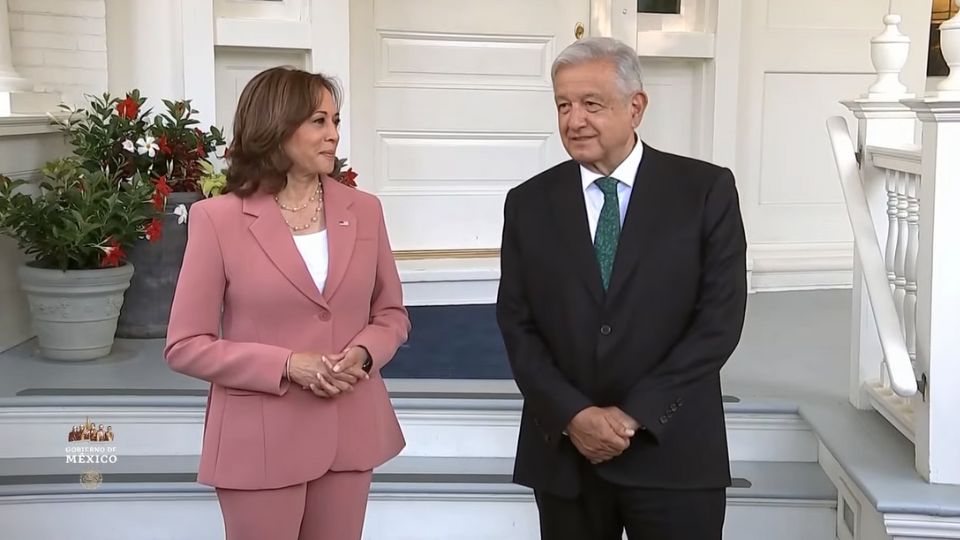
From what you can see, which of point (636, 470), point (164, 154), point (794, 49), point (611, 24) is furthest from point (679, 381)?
point (794, 49)

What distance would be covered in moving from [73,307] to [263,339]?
1.79 m

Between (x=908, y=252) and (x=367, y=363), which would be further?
(x=908, y=252)

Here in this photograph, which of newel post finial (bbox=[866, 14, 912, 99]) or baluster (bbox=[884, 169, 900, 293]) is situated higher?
newel post finial (bbox=[866, 14, 912, 99])

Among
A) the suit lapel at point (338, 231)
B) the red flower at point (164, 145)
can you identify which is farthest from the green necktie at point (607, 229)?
the red flower at point (164, 145)

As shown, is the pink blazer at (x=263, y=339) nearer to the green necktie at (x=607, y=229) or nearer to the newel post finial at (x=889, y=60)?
the green necktie at (x=607, y=229)

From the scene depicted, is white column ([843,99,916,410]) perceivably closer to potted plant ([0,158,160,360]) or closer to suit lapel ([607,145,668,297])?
suit lapel ([607,145,668,297])

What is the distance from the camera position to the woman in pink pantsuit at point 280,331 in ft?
5.88

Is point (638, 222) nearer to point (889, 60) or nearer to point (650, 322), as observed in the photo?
point (650, 322)

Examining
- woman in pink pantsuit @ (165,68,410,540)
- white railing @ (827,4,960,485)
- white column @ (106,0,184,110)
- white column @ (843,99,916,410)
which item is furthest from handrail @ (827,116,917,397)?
white column @ (106,0,184,110)

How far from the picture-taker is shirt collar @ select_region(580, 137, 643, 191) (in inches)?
69.1

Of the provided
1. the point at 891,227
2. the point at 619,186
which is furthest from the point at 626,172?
the point at 891,227

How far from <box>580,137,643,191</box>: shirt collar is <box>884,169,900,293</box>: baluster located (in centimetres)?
119

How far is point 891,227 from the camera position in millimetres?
2709

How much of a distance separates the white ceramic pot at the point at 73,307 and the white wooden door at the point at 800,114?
8.92 feet
